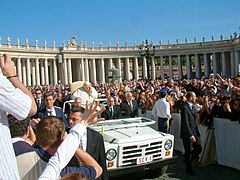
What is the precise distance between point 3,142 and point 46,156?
0.97 meters

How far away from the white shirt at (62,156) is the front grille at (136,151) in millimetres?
4510

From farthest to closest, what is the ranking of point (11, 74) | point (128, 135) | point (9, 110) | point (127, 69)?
1. point (127, 69)
2. point (128, 135)
3. point (11, 74)
4. point (9, 110)

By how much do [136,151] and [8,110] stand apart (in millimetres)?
5618

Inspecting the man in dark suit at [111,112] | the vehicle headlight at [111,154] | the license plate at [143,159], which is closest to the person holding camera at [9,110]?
the vehicle headlight at [111,154]

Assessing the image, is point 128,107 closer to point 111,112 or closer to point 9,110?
point 111,112

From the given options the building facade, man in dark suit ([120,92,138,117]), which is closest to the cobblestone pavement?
man in dark suit ([120,92,138,117])

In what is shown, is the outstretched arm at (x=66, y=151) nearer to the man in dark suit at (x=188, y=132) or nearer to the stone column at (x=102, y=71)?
the man in dark suit at (x=188, y=132)

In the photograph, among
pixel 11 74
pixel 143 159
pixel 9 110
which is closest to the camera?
pixel 9 110

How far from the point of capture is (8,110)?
2.65 metres

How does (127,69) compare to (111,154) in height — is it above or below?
above

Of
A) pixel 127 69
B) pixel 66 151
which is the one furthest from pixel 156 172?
pixel 127 69

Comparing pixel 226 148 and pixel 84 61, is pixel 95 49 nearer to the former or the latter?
pixel 84 61

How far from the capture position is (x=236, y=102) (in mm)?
8820

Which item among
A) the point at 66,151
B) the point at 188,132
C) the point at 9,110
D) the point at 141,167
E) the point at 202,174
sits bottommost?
the point at 202,174
